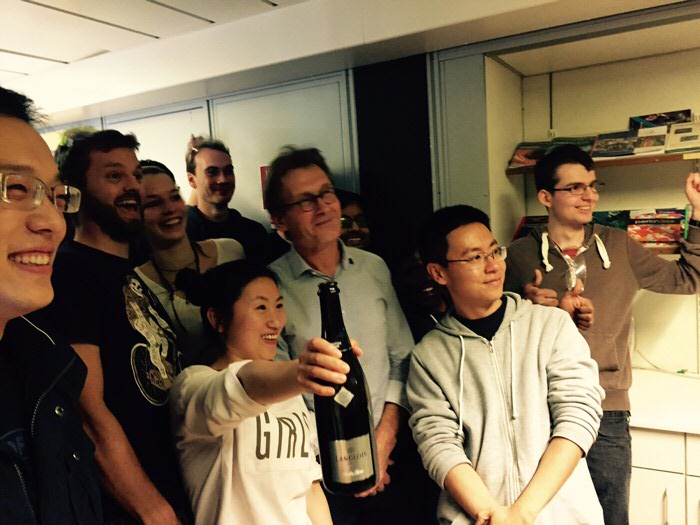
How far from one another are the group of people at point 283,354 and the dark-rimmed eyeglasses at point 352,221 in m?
0.36

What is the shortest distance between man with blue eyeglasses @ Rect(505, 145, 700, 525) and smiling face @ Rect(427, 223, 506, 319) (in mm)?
294

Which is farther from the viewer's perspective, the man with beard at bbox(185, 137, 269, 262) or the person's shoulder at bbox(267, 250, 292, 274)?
the man with beard at bbox(185, 137, 269, 262)

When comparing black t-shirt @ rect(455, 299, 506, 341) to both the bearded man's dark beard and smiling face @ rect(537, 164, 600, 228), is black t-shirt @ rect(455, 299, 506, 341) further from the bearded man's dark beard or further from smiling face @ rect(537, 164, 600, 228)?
the bearded man's dark beard

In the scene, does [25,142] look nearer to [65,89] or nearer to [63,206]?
[63,206]

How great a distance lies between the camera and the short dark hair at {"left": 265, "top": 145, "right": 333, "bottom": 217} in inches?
56.8

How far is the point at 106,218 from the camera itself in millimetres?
1214

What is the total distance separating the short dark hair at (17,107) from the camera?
820mm

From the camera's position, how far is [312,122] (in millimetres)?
2178

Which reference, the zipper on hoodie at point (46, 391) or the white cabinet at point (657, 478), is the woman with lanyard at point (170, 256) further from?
the white cabinet at point (657, 478)

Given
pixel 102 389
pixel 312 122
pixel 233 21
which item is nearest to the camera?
pixel 102 389

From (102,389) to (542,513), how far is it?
1032 millimetres

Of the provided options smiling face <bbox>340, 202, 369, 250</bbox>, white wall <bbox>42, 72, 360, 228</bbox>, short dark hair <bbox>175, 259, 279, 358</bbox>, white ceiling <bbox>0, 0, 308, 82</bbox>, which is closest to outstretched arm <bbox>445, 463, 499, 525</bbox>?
short dark hair <bbox>175, 259, 279, 358</bbox>

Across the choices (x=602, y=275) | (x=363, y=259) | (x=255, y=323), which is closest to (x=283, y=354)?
(x=255, y=323)

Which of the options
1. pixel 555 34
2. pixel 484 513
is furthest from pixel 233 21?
pixel 484 513
